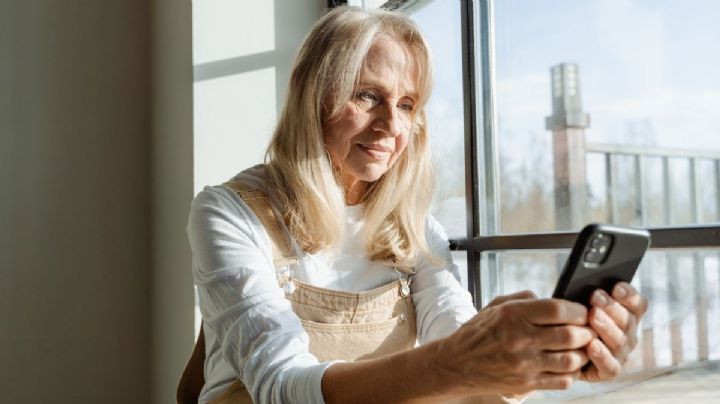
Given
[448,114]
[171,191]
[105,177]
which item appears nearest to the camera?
[448,114]

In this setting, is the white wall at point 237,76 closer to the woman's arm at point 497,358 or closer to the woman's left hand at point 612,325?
the woman's arm at point 497,358

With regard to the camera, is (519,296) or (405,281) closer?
(519,296)

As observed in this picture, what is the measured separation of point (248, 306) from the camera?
0.99m

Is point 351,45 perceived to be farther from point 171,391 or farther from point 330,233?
point 171,391

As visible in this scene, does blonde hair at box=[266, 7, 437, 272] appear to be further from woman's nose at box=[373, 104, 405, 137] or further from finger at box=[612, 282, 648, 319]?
finger at box=[612, 282, 648, 319]

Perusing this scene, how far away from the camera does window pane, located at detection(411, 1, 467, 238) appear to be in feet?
5.14

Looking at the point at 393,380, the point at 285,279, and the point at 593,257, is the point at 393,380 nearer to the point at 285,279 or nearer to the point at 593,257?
the point at 593,257

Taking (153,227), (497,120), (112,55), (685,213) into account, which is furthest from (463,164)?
(112,55)

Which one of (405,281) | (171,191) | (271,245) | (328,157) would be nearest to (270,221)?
(271,245)

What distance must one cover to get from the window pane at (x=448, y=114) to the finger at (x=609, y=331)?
2.61 feet

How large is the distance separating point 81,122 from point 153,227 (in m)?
0.39

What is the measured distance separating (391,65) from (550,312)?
2.27 feet

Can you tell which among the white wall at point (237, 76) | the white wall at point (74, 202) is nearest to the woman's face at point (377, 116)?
the white wall at point (237, 76)

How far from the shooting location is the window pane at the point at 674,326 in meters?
1.00
